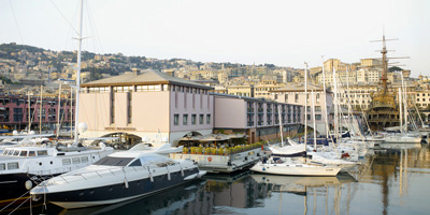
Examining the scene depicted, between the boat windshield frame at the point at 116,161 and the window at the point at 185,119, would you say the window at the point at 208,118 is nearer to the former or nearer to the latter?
the window at the point at 185,119

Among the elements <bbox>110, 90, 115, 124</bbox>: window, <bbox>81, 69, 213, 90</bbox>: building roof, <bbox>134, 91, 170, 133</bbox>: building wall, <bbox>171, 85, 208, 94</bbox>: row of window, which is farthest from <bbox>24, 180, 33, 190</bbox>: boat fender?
<bbox>110, 90, 115, 124</bbox>: window

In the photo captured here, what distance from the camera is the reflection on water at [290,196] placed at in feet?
82.2

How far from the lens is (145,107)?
149ft

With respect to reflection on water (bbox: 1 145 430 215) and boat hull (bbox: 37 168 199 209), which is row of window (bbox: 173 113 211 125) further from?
boat hull (bbox: 37 168 199 209)

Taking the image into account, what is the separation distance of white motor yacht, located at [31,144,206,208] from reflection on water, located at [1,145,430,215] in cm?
83

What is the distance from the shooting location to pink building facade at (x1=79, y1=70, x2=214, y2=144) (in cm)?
4441

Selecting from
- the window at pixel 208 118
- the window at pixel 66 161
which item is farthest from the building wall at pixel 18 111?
the window at pixel 66 161

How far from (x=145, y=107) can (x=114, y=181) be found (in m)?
21.2

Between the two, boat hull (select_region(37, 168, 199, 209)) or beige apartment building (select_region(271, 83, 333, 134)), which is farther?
beige apartment building (select_region(271, 83, 333, 134))

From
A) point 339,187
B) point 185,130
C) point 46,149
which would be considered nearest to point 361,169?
point 339,187

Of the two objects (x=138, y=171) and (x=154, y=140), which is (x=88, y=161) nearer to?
(x=138, y=171)

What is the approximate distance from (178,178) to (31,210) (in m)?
12.8

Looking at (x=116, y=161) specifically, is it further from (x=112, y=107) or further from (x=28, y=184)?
(x=112, y=107)

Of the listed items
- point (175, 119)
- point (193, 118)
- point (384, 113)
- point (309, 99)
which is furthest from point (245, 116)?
point (384, 113)
